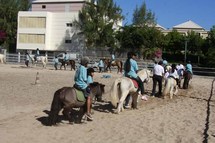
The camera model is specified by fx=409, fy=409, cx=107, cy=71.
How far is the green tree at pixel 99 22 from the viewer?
61.6 m

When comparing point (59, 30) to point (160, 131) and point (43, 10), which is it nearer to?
point (43, 10)

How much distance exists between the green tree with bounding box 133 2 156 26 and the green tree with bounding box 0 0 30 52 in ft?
71.7

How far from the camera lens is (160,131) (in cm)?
993

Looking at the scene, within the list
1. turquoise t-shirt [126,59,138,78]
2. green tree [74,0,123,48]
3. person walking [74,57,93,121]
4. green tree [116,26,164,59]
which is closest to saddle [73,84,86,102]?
person walking [74,57,93,121]

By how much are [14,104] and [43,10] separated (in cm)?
6263

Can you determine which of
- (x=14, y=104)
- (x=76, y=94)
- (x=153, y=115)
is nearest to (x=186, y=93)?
(x=153, y=115)

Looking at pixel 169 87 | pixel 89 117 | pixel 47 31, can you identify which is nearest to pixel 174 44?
pixel 47 31

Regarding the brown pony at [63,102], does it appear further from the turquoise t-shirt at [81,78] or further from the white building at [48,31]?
the white building at [48,31]

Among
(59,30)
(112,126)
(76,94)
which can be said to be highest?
(59,30)

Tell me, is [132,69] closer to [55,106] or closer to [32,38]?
[55,106]

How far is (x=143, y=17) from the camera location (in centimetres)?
6931

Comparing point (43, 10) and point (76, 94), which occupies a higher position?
point (43, 10)

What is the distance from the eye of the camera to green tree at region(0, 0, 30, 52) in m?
72.2

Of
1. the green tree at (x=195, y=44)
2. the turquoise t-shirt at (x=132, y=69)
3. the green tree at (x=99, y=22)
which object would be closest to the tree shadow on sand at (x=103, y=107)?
the turquoise t-shirt at (x=132, y=69)
